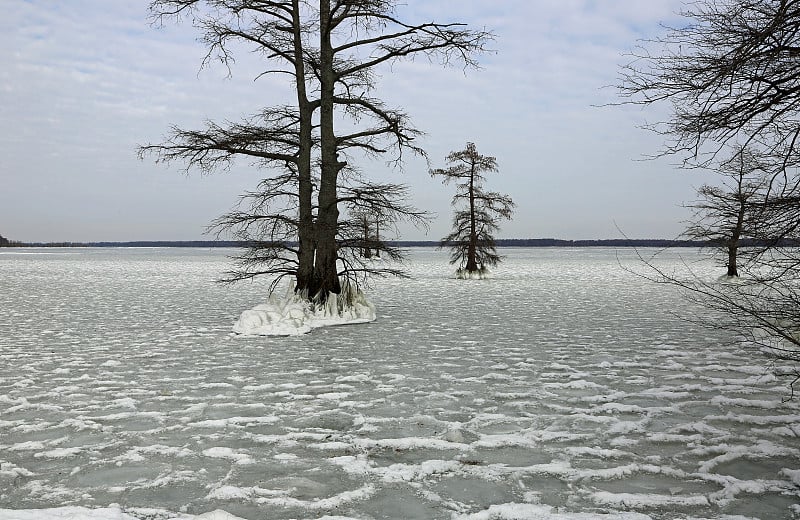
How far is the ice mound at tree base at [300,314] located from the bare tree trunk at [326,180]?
0.36m

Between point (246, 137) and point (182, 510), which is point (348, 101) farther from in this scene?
point (182, 510)

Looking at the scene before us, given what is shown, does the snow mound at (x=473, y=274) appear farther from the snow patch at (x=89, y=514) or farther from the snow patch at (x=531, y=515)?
the snow patch at (x=89, y=514)

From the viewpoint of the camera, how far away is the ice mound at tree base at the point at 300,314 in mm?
12727

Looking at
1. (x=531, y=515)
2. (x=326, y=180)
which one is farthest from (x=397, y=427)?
(x=326, y=180)

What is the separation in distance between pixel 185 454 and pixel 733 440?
16.3 feet

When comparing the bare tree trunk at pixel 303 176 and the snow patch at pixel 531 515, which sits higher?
the bare tree trunk at pixel 303 176

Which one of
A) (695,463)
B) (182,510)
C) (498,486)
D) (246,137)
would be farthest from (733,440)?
(246,137)

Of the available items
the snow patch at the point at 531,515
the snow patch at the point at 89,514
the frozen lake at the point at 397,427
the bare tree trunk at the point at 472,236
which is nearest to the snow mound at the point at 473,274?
the bare tree trunk at the point at 472,236

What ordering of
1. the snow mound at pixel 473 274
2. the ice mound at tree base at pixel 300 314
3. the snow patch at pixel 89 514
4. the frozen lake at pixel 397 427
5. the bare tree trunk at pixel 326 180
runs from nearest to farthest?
the snow patch at pixel 89 514, the frozen lake at pixel 397 427, the ice mound at tree base at pixel 300 314, the bare tree trunk at pixel 326 180, the snow mound at pixel 473 274

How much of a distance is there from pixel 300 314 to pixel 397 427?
829cm

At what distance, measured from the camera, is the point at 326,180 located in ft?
49.5

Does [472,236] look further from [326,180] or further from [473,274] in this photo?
[326,180]

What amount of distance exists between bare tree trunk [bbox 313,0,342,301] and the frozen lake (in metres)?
3.27

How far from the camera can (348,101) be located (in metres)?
15.4
